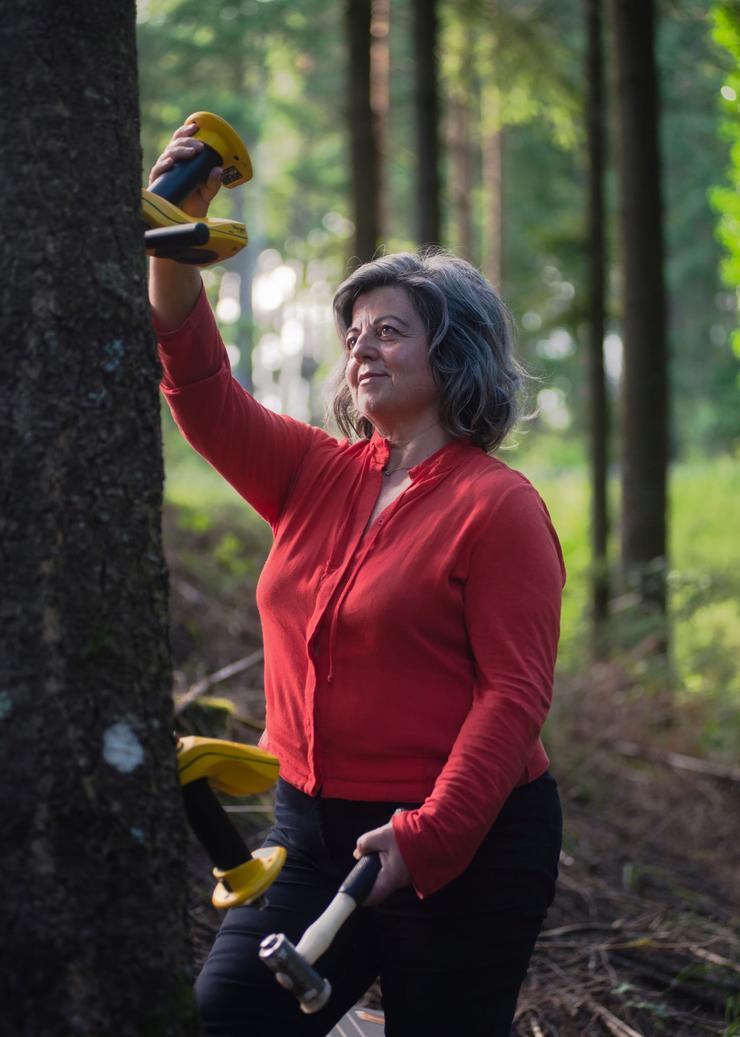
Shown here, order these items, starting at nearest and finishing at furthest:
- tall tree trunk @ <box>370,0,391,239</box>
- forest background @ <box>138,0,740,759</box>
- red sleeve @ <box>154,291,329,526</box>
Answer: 1. red sleeve @ <box>154,291,329,526</box>
2. forest background @ <box>138,0,740,759</box>
3. tall tree trunk @ <box>370,0,391,239</box>

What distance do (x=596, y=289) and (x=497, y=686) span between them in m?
10.8

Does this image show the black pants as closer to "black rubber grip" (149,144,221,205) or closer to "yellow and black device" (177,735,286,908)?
"yellow and black device" (177,735,286,908)

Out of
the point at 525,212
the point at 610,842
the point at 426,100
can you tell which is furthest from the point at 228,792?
the point at 525,212

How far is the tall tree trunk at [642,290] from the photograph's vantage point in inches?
384

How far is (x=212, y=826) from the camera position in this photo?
2201 mm

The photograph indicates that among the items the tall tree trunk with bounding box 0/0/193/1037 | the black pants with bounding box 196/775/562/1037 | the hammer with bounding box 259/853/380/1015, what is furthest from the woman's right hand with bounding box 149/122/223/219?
the hammer with bounding box 259/853/380/1015

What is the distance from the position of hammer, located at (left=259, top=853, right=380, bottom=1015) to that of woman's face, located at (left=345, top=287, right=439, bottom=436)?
116cm

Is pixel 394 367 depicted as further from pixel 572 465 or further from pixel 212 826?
pixel 572 465

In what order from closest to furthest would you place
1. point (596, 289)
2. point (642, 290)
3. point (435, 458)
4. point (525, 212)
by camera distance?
point (435, 458) → point (642, 290) → point (596, 289) → point (525, 212)

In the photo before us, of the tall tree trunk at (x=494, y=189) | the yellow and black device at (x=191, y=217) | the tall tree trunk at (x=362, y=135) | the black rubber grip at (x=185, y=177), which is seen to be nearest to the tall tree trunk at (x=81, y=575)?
the yellow and black device at (x=191, y=217)

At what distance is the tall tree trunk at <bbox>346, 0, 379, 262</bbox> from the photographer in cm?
945

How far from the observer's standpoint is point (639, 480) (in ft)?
32.4

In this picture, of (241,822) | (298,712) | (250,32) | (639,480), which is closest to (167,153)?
Answer: (298,712)

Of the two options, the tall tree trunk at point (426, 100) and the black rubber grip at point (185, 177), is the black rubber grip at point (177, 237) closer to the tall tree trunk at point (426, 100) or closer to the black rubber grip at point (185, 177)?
the black rubber grip at point (185, 177)
